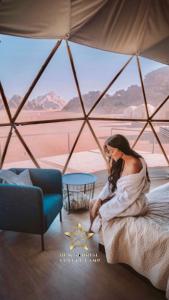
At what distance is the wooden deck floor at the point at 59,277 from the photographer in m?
1.95

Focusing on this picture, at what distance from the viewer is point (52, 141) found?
475 cm

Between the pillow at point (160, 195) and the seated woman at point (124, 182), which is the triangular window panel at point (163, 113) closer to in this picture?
the pillow at point (160, 195)

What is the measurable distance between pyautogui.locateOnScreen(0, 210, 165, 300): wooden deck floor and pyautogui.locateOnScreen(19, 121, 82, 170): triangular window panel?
202cm

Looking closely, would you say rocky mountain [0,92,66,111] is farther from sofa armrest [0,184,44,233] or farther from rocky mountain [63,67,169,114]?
sofa armrest [0,184,44,233]

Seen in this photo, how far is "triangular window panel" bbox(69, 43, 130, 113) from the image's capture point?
164 inches

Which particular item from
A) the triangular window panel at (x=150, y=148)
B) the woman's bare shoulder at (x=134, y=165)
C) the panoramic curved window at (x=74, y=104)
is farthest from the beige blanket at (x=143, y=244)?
the triangular window panel at (x=150, y=148)

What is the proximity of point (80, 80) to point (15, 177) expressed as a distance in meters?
2.40

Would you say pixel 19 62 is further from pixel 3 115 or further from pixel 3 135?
pixel 3 135

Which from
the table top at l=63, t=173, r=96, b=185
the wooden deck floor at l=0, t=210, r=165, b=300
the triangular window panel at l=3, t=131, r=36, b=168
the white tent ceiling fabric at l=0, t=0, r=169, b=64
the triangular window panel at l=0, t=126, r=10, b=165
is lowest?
the wooden deck floor at l=0, t=210, r=165, b=300

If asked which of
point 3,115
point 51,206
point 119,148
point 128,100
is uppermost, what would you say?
point 128,100

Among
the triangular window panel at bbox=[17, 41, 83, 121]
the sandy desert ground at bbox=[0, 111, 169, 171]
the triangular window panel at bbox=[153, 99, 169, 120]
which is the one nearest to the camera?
the triangular window panel at bbox=[17, 41, 83, 121]

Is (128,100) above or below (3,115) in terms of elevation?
above

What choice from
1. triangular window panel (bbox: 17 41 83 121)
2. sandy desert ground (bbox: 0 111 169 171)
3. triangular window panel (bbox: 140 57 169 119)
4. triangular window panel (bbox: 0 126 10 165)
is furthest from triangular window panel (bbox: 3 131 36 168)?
triangular window panel (bbox: 140 57 169 119)

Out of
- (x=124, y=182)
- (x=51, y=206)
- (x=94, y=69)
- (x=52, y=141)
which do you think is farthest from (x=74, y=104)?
(x=124, y=182)
